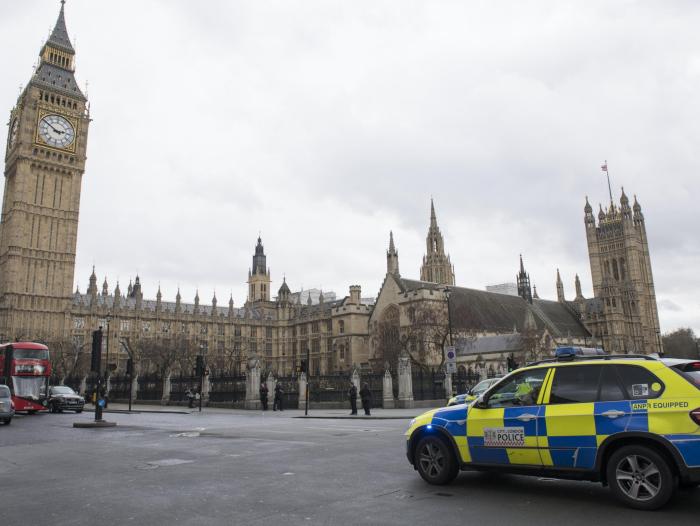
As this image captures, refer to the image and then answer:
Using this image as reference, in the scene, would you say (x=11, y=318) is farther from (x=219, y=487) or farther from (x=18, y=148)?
(x=219, y=487)

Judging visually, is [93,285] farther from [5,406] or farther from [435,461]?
[435,461]

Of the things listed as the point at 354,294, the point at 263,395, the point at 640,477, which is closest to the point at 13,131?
the point at 354,294

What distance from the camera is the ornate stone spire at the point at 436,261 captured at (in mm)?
96250

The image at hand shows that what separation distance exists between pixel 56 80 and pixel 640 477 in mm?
99869

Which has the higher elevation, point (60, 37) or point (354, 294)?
point (60, 37)

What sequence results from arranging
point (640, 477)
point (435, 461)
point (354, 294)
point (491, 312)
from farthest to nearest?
point (354, 294) < point (491, 312) < point (435, 461) < point (640, 477)

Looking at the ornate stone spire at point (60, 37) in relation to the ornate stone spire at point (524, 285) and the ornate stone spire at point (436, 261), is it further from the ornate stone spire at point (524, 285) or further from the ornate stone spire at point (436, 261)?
the ornate stone spire at point (524, 285)

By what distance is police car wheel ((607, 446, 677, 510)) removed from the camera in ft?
18.9

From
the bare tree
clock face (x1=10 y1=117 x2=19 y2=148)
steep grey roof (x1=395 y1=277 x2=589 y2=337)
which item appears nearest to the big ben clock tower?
clock face (x1=10 y1=117 x2=19 y2=148)

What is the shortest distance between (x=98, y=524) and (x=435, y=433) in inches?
166

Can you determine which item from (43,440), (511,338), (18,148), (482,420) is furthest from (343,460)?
(18,148)

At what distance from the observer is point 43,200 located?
269 ft

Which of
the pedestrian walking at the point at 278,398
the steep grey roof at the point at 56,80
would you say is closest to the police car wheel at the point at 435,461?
the pedestrian walking at the point at 278,398

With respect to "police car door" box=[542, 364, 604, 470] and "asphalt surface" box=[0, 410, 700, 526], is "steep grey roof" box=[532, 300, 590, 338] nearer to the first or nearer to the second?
"asphalt surface" box=[0, 410, 700, 526]
